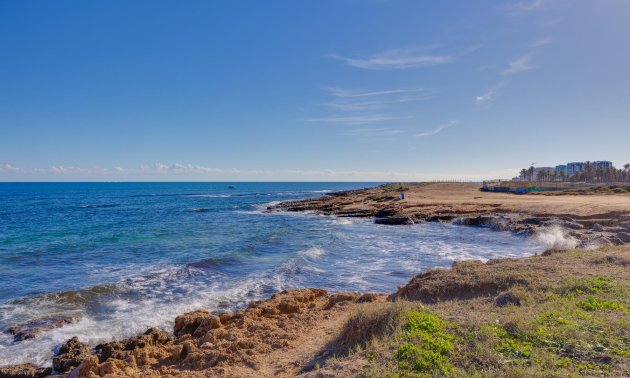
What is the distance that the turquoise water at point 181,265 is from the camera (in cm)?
1268

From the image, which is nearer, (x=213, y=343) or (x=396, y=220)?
(x=213, y=343)

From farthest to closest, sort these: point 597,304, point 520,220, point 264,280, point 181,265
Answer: point 520,220 → point 181,265 → point 264,280 → point 597,304

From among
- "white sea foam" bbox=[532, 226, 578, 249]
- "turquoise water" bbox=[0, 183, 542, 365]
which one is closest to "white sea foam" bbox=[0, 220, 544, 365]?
"turquoise water" bbox=[0, 183, 542, 365]

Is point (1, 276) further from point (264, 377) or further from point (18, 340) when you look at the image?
point (264, 377)

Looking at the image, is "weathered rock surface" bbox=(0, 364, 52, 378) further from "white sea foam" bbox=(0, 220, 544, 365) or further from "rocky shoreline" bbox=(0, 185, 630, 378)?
"white sea foam" bbox=(0, 220, 544, 365)

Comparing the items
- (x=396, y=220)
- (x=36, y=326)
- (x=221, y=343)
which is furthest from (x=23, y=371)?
(x=396, y=220)

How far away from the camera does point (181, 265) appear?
19484 mm

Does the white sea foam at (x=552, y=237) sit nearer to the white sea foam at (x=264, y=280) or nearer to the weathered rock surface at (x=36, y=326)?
the white sea foam at (x=264, y=280)

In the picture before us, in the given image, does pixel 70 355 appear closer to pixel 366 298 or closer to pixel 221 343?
pixel 221 343

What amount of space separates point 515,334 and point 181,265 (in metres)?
16.7

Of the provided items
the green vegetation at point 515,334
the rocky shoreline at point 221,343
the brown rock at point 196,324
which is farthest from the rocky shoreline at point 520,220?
the brown rock at point 196,324

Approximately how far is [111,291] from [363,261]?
38.9 feet

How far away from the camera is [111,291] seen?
15016 millimetres

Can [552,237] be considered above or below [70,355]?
above
